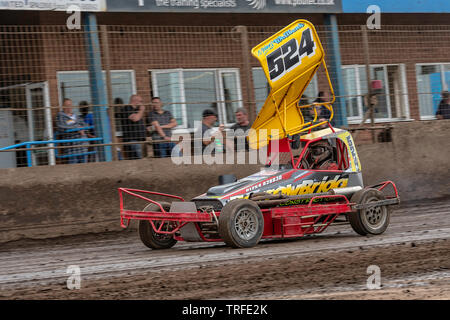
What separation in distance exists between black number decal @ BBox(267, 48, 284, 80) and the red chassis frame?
6.12 feet

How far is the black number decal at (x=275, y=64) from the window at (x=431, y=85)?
586 centimetres

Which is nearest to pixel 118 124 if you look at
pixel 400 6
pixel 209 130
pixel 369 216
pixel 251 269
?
pixel 209 130

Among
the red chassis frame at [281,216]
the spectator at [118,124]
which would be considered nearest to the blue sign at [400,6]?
the spectator at [118,124]

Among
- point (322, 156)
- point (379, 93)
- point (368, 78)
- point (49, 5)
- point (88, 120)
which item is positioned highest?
point (49, 5)

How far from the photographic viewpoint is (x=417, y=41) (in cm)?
1466

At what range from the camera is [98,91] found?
39.1 ft

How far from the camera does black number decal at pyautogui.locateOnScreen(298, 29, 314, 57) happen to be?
9.74m

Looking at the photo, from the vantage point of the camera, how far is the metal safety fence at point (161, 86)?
11383mm

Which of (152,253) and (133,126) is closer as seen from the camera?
(152,253)

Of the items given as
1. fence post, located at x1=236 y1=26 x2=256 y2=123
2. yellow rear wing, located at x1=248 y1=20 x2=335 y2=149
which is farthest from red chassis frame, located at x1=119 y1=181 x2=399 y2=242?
fence post, located at x1=236 y1=26 x2=256 y2=123

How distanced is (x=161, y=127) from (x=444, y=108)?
6.39 m

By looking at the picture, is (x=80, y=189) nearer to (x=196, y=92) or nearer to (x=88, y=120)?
(x=88, y=120)

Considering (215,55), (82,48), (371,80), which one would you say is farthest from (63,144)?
(371,80)
